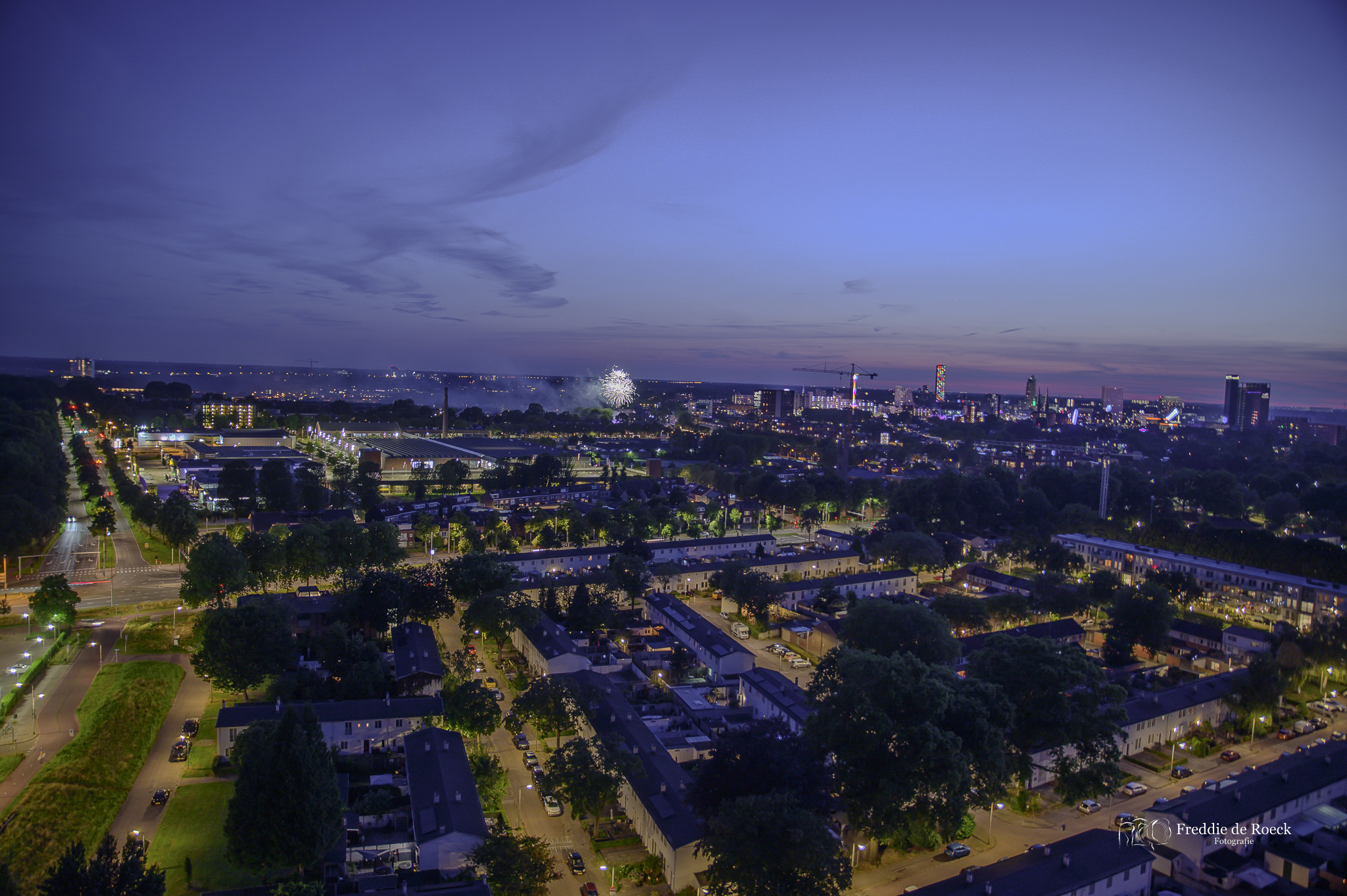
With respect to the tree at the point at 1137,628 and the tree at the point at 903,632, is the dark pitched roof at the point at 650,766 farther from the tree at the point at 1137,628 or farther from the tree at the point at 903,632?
the tree at the point at 1137,628

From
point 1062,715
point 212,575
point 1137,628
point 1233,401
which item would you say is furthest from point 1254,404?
point 212,575

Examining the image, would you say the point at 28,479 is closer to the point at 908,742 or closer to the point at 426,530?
the point at 426,530

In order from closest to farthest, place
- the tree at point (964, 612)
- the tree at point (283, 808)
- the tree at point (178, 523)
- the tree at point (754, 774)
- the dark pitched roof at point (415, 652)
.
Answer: the tree at point (283, 808) < the tree at point (754, 774) < the dark pitched roof at point (415, 652) < the tree at point (964, 612) < the tree at point (178, 523)

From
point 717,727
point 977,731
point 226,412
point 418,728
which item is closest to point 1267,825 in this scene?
point 977,731

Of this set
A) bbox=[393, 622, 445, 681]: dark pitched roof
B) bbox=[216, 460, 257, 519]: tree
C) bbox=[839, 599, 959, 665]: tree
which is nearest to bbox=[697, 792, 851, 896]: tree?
bbox=[839, 599, 959, 665]: tree

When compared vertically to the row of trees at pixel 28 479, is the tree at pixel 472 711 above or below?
below

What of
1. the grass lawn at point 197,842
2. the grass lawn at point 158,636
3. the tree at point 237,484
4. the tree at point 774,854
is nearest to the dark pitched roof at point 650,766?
the tree at point 774,854

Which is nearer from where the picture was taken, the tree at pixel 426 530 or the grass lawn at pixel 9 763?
the grass lawn at pixel 9 763
